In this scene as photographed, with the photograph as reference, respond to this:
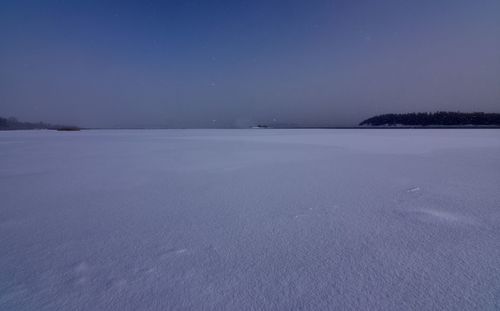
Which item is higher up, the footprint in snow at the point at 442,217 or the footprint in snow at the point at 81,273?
the footprint in snow at the point at 81,273

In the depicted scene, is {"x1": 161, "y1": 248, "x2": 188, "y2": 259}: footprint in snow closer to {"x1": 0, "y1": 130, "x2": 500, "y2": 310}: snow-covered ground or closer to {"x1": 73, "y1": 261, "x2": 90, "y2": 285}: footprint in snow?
{"x1": 0, "y1": 130, "x2": 500, "y2": 310}: snow-covered ground

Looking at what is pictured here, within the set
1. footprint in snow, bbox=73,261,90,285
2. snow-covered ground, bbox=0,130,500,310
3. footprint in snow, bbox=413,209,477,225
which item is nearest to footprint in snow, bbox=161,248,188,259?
snow-covered ground, bbox=0,130,500,310

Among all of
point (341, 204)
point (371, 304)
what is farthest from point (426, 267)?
point (341, 204)

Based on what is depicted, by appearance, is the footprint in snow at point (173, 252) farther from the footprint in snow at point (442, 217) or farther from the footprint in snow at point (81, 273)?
the footprint in snow at point (442, 217)

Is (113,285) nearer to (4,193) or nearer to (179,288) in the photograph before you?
(179,288)

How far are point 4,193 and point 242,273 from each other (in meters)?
3.36

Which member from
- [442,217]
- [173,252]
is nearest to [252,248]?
[173,252]

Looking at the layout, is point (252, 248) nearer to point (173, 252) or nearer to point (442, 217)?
point (173, 252)

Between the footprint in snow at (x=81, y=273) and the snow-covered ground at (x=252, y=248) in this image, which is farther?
the footprint in snow at (x=81, y=273)

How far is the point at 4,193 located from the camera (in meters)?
3.05

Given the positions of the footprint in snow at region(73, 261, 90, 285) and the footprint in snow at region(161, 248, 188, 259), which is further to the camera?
the footprint in snow at region(161, 248, 188, 259)

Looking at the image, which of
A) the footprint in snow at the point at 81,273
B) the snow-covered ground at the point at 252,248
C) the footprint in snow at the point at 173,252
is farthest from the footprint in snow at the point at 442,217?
the footprint in snow at the point at 81,273

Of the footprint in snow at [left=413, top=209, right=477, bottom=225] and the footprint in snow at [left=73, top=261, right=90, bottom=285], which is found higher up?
the footprint in snow at [left=73, top=261, right=90, bottom=285]

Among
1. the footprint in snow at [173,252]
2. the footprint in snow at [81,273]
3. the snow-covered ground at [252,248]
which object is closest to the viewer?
the snow-covered ground at [252,248]
